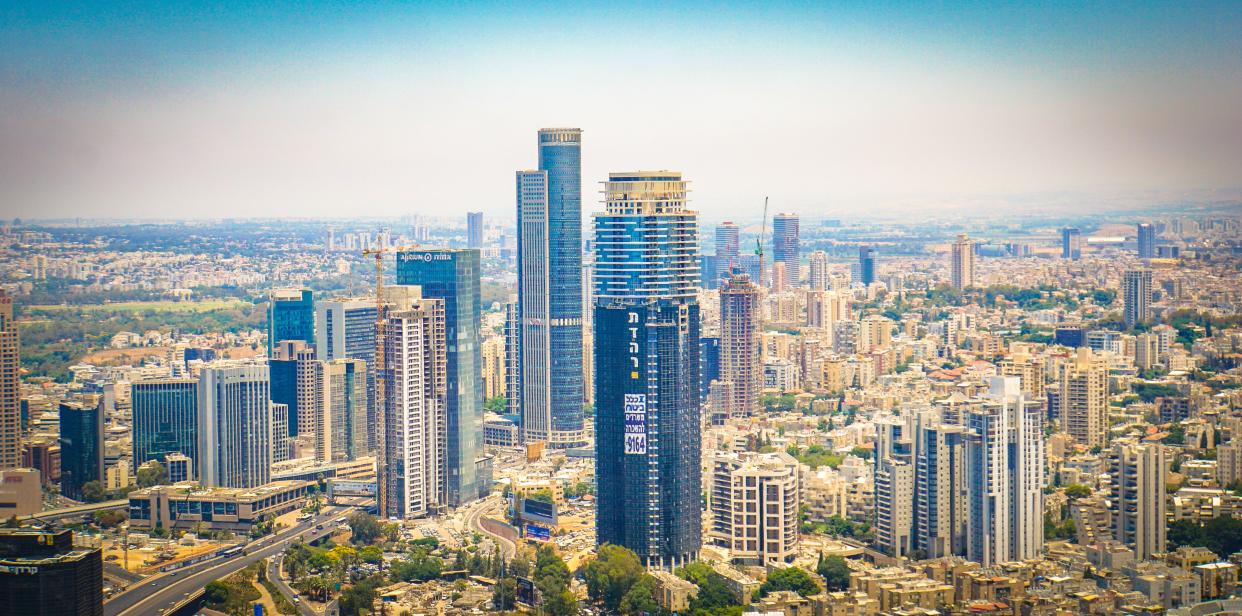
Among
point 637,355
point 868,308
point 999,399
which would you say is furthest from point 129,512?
point 868,308

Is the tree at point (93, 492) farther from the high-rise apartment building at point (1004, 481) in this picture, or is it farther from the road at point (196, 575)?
the high-rise apartment building at point (1004, 481)

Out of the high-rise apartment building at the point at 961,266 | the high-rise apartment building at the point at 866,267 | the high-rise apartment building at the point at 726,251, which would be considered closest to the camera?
the high-rise apartment building at the point at 726,251

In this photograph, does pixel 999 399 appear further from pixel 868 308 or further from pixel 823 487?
pixel 868 308

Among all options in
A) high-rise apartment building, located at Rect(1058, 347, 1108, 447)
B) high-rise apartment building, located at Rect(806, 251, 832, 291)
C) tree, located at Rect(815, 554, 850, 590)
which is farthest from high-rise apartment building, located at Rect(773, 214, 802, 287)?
tree, located at Rect(815, 554, 850, 590)

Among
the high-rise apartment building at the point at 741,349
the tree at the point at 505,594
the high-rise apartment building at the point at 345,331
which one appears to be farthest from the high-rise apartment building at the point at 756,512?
the high-rise apartment building at the point at 345,331

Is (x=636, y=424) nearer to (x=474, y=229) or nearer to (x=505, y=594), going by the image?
(x=505, y=594)

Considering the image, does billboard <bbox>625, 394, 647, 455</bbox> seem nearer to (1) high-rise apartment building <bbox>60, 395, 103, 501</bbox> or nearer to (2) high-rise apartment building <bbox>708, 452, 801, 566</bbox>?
(2) high-rise apartment building <bbox>708, 452, 801, 566</bbox>
